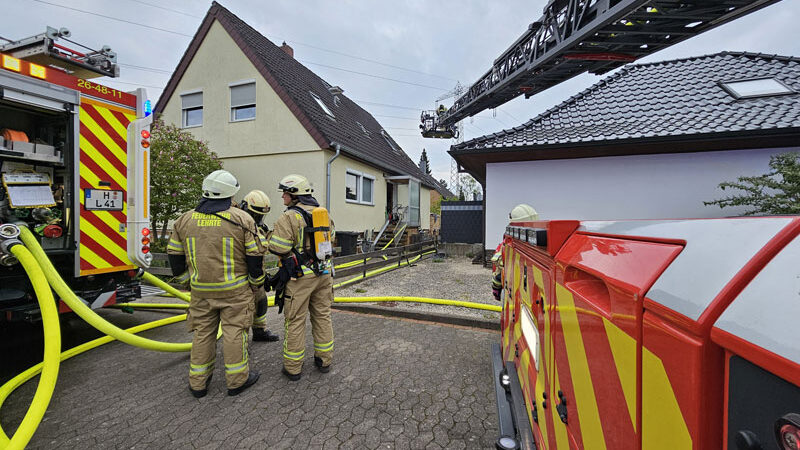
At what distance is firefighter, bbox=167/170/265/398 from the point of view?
2768mm

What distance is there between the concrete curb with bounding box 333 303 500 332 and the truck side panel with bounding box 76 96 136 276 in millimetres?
2881

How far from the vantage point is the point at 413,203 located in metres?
14.9

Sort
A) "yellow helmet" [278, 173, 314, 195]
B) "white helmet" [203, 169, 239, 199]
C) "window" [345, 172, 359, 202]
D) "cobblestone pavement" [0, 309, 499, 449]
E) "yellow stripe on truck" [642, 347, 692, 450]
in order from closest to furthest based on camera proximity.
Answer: "yellow stripe on truck" [642, 347, 692, 450] → "cobblestone pavement" [0, 309, 499, 449] → "white helmet" [203, 169, 239, 199] → "yellow helmet" [278, 173, 314, 195] → "window" [345, 172, 359, 202]

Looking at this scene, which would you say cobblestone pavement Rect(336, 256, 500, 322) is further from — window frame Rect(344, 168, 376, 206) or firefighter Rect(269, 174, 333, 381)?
window frame Rect(344, 168, 376, 206)

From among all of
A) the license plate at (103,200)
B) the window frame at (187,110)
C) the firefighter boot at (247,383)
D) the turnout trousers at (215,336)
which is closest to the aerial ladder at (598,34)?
the turnout trousers at (215,336)

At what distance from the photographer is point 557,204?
7883 mm

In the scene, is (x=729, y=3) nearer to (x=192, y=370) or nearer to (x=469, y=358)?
(x=469, y=358)

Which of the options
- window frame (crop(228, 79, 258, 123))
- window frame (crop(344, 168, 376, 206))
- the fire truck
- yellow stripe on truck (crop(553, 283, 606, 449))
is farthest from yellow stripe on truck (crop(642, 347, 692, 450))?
window frame (crop(228, 79, 258, 123))

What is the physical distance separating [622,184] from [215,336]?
27.2 ft

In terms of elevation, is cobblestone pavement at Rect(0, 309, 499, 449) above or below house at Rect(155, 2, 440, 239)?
below

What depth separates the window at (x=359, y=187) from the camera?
11.6 m

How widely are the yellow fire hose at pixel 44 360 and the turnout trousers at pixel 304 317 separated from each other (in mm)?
1551

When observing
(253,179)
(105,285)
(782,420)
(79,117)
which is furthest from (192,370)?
(253,179)

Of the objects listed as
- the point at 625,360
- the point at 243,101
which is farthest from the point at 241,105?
the point at 625,360
